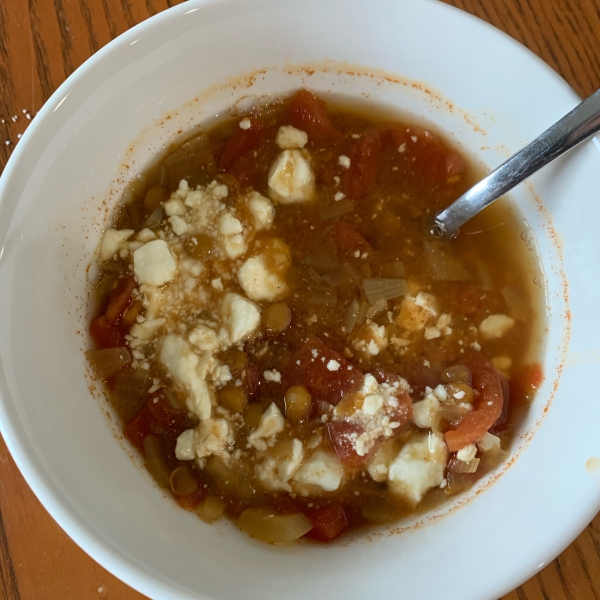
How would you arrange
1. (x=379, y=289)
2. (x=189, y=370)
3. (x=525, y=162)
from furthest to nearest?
1. (x=379, y=289)
2. (x=189, y=370)
3. (x=525, y=162)

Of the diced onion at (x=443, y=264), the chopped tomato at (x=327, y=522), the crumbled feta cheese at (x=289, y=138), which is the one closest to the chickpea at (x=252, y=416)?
the chopped tomato at (x=327, y=522)

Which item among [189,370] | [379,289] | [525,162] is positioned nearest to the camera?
[525,162]

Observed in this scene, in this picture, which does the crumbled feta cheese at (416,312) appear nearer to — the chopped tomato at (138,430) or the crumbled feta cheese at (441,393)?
the crumbled feta cheese at (441,393)

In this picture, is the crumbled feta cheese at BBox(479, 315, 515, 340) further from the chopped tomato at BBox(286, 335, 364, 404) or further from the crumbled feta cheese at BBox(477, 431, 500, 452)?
the chopped tomato at BBox(286, 335, 364, 404)

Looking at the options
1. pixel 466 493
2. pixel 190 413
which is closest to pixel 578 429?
pixel 466 493

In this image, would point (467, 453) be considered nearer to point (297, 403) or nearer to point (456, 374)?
point (456, 374)

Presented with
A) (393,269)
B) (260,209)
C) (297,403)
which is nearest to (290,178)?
(260,209)
